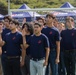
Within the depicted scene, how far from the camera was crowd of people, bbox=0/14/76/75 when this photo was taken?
24.0ft

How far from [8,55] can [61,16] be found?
33.5ft

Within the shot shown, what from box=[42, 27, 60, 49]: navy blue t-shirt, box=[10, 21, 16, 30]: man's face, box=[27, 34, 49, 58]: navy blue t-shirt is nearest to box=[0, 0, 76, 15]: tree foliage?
box=[42, 27, 60, 49]: navy blue t-shirt

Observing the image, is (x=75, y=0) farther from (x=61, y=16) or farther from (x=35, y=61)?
(x=35, y=61)

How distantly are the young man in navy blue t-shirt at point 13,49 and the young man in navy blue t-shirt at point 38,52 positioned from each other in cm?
36

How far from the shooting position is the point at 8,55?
756 cm

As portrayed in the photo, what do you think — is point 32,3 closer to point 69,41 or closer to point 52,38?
point 69,41

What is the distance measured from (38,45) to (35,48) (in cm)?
11

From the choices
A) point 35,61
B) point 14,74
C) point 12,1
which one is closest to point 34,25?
point 35,61

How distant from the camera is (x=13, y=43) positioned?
7508 millimetres

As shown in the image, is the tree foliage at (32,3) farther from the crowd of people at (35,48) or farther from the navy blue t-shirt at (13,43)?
the navy blue t-shirt at (13,43)

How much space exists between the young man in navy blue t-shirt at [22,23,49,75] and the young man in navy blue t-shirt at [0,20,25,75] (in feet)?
1.19

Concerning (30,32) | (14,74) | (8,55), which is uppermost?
(30,32)

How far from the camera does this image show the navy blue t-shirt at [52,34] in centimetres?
802

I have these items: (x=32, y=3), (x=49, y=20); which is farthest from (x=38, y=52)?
(x=32, y=3)
